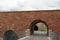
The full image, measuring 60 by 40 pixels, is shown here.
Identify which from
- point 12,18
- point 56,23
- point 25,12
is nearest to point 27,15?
point 25,12

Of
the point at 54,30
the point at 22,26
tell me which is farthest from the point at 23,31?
the point at 54,30

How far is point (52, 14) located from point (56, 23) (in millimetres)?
929

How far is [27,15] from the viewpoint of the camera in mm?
18344

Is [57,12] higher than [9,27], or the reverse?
[57,12]

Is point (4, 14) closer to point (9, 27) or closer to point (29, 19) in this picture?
point (9, 27)

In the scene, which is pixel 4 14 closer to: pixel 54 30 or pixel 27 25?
pixel 27 25

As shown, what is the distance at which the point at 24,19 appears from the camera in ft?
60.6

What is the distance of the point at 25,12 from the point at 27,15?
0.35 metres

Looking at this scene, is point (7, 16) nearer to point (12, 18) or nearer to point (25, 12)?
point (12, 18)

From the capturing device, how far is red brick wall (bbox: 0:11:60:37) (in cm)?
1798

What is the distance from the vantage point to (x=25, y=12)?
60.2ft

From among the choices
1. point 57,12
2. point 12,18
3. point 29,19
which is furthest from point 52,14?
point 12,18

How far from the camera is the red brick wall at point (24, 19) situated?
18.0 metres

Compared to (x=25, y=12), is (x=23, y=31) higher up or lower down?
lower down
